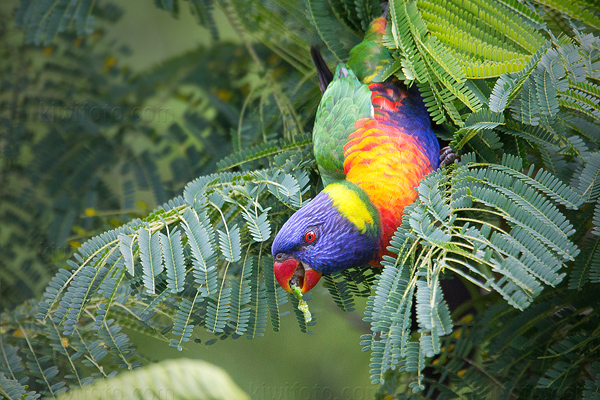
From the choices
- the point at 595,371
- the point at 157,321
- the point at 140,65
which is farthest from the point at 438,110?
the point at 140,65

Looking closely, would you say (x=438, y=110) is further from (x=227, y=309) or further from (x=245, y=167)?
(x=227, y=309)

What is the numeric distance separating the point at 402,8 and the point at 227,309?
3.49 ft

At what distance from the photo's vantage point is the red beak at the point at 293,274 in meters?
1.33

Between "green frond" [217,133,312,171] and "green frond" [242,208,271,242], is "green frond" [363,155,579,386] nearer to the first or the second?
"green frond" [242,208,271,242]

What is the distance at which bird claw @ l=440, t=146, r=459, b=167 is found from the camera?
1.46 meters

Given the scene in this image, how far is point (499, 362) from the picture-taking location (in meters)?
1.50

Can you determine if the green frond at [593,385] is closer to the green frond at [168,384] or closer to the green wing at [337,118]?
the green wing at [337,118]

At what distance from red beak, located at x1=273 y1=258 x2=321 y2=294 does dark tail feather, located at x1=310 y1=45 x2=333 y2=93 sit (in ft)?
2.70

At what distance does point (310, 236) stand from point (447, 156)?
1.81 ft

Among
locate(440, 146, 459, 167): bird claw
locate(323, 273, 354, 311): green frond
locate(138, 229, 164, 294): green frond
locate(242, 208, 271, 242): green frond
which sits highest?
locate(440, 146, 459, 167): bird claw

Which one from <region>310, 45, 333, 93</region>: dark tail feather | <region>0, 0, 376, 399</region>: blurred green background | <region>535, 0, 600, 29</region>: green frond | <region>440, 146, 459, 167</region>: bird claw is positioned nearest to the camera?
<region>535, 0, 600, 29</region>: green frond

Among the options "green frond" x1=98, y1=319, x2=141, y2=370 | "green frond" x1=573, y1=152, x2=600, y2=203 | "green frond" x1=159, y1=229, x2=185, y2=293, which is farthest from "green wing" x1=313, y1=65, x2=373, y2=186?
"green frond" x1=98, y1=319, x2=141, y2=370

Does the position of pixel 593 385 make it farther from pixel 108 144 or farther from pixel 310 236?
pixel 108 144

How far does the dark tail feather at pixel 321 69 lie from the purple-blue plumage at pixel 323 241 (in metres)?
0.70
